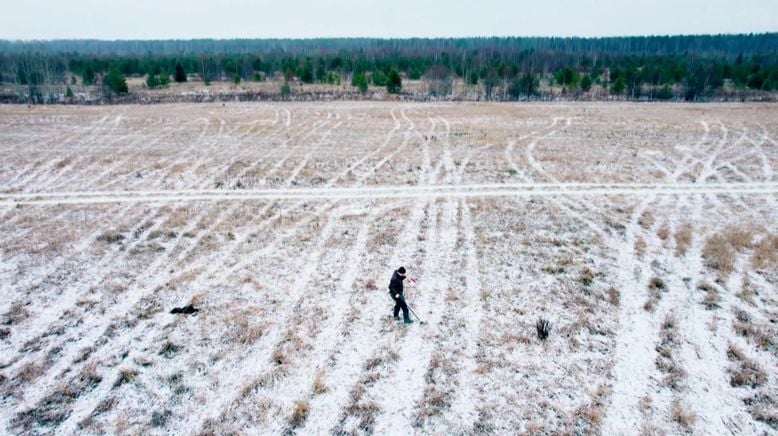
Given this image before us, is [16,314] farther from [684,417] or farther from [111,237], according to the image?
[684,417]

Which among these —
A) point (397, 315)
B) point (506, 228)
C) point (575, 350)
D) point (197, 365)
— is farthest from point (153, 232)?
point (575, 350)

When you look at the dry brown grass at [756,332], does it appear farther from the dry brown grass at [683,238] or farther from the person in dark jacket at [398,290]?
the person in dark jacket at [398,290]

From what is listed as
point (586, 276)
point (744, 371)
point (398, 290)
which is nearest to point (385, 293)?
point (398, 290)

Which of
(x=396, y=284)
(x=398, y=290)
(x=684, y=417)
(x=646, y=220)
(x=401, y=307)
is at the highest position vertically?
(x=396, y=284)

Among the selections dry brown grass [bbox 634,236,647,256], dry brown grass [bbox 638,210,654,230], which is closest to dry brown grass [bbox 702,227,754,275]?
dry brown grass [bbox 634,236,647,256]

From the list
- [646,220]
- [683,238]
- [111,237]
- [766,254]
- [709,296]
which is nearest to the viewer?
[709,296]

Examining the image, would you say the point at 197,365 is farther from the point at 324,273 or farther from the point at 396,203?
the point at 396,203

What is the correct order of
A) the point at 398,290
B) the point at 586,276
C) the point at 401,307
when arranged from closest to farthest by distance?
the point at 398,290
the point at 401,307
the point at 586,276

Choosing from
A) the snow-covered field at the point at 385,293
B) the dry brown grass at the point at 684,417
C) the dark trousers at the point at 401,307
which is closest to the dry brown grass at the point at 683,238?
the snow-covered field at the point at 385,293
